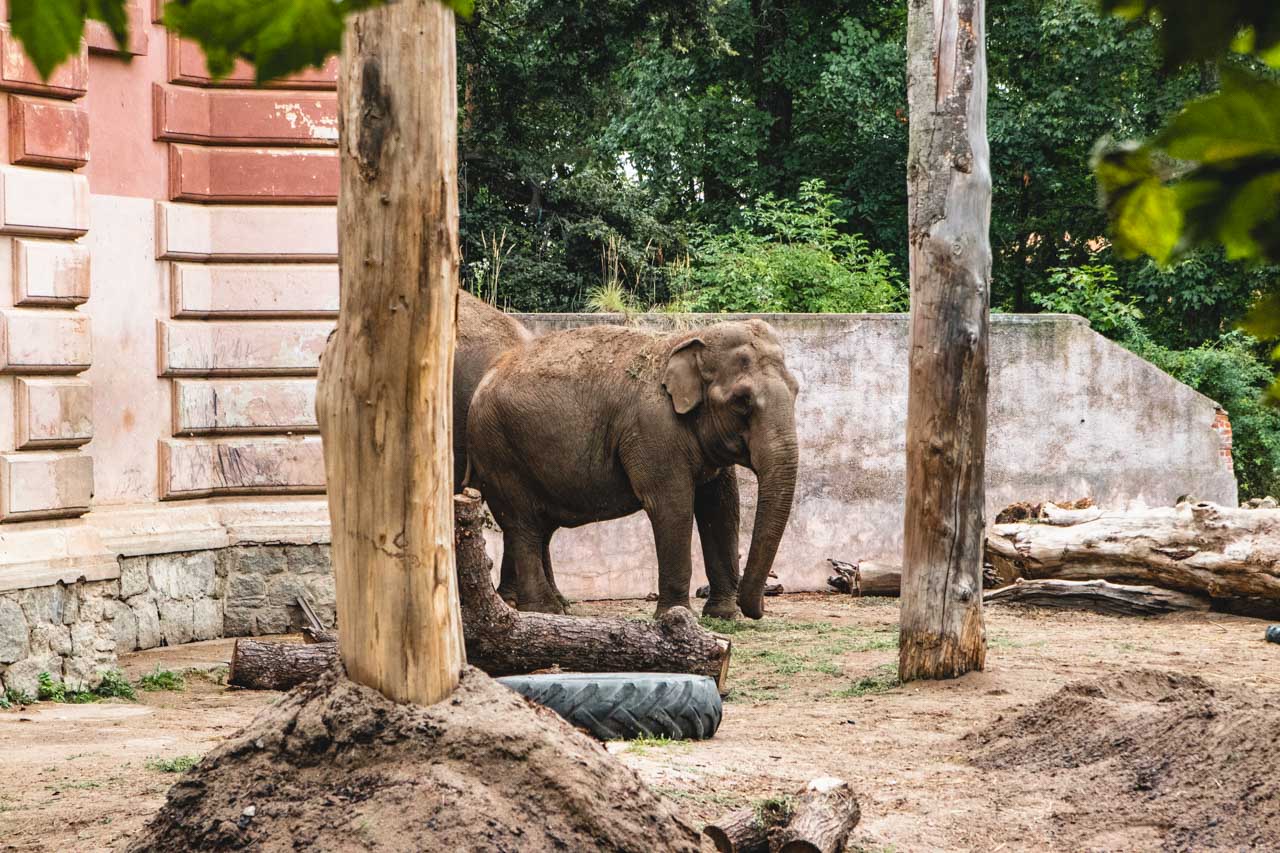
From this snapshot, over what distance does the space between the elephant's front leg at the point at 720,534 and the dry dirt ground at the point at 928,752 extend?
183 centimetres

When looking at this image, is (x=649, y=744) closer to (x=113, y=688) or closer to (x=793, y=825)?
(x=793, y=825)

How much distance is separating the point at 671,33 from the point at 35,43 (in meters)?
13.5

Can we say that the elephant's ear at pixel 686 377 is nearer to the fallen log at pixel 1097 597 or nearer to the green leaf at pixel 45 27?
A: the fallen log at pixel 1097 597

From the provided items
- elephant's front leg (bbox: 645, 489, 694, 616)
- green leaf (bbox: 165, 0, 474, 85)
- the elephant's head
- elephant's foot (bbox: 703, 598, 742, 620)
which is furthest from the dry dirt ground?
green leaf (bbox: 165, 0, 474, 85)

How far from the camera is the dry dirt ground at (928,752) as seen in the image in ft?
15.7

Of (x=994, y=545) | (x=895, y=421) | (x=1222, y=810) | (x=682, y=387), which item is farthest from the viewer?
(x=895, y=421)

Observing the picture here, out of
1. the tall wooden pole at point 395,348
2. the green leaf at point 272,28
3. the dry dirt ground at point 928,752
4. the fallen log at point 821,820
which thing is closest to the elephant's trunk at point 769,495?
the dry dirt ground at point 928,752

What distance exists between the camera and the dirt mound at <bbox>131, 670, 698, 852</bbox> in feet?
11.9

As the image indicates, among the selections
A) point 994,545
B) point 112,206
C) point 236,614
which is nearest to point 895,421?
point 994,545

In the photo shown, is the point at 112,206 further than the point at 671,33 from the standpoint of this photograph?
No

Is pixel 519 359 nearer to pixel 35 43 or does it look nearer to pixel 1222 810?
pixel 1222 810

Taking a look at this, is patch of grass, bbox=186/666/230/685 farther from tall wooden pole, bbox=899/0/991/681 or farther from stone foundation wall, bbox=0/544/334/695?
tall wooden pole, bbox=899/0/991/681

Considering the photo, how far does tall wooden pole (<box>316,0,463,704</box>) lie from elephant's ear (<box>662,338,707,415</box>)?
6.00 meters

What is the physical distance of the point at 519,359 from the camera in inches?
412
